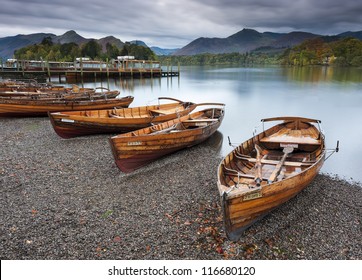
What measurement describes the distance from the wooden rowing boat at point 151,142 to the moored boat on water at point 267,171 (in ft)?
8.95

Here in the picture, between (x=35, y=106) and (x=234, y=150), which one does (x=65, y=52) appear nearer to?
(x=35, y=106)

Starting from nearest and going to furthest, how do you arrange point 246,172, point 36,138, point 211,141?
point 246,172 → point 36,138 → point 211,141

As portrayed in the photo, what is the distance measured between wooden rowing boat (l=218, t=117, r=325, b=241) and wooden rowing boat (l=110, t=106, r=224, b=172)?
2.73 meters

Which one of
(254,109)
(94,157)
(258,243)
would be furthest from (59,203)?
(254,109)

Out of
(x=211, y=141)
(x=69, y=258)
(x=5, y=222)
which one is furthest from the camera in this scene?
(x=211, y=141)

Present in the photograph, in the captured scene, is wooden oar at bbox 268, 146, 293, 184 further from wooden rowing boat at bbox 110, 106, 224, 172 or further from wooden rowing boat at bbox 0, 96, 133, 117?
wooden rowing boat at bbox 0, 96, 133, 117

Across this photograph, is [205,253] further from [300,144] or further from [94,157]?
[94,157]

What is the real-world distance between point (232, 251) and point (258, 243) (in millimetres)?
625

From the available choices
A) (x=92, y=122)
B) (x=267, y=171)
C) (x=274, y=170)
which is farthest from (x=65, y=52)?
(x=274, y=170)

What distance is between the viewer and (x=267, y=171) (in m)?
7.79

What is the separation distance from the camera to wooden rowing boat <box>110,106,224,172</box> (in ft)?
29.4

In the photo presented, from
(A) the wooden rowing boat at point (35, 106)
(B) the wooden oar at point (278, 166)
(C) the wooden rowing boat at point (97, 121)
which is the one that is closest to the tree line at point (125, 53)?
(A) the wooden rowing boat at point (35, 106)

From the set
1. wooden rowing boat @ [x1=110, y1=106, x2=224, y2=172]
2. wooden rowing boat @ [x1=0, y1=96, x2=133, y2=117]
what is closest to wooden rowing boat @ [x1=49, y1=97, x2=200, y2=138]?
wooden rowing boat @ [x1=110, y1=106, x2=224, y2=172]

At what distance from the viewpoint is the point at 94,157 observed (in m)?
10.5
